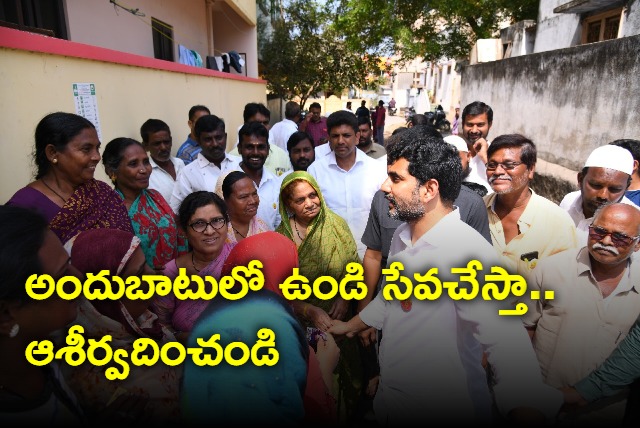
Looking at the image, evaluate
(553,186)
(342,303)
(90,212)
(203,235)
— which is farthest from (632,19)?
(90,212)

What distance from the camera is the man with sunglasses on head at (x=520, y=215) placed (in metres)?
2.36

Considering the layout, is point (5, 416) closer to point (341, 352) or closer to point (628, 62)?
point (341, 352)

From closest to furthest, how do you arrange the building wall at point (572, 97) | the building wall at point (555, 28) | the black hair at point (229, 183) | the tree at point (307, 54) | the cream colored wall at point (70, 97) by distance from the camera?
1. the cream colored wall at point (70, 97)
2. the black hair at point (229, 183)
3. the building wall at point (572, 97)
4. the building wall at point (555, 28)
5. the tree at point (307, 54)

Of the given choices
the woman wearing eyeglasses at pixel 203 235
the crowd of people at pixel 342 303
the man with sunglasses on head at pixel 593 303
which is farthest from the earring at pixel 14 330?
the man with sunglasses on head at pixel 593 303

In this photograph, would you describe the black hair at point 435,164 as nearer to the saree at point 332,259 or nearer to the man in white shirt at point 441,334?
the man in white shirt at point 441,334

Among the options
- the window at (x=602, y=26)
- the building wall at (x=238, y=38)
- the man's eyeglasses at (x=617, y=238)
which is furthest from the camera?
the building wall at (x=238, y=38)

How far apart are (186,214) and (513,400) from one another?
172 cm

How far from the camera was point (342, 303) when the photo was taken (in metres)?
2.60

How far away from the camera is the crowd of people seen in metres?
1.21

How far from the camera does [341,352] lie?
2480 millimetres

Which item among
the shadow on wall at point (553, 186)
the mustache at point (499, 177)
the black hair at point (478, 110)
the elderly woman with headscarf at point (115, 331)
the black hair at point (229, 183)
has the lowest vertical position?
the shadow on wall at point (553, 186)

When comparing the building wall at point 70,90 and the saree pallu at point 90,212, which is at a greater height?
the building wall at point 70,90

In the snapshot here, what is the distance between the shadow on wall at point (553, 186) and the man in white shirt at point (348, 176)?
154 inches

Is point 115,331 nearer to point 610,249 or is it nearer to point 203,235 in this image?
point 203,235
